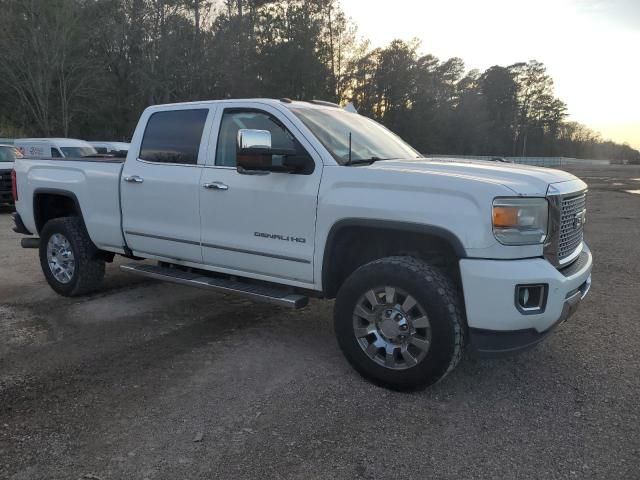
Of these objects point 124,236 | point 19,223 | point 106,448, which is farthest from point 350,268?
point 19,223

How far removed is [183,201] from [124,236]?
101 centimetres

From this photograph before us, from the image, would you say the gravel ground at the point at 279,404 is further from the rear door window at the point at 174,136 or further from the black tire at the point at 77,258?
the rear door window at the point at 174,136

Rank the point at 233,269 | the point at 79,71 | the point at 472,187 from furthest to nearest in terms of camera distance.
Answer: the point at 79,71 → the point at 233,269 → the point at 472,187

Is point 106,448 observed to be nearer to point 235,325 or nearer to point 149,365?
point 149,365

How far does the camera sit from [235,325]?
16.9 feet

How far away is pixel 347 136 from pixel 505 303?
78.0 inches

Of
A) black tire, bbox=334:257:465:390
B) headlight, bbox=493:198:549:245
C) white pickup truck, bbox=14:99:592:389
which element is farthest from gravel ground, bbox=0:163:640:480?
headlight, bbox=493:198:549:245

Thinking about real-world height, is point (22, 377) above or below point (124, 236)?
below

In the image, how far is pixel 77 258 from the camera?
582cm

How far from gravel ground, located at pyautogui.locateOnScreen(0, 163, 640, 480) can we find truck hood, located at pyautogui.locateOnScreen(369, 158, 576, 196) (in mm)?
1443

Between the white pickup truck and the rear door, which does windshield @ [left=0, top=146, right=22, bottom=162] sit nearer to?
the white pickup truck

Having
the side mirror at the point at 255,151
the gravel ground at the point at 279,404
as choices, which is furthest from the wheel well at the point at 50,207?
the side mirror at the point at 255,151

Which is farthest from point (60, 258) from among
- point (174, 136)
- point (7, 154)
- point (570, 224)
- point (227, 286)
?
point (7, 154)

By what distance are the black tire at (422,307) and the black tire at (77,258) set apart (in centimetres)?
335
